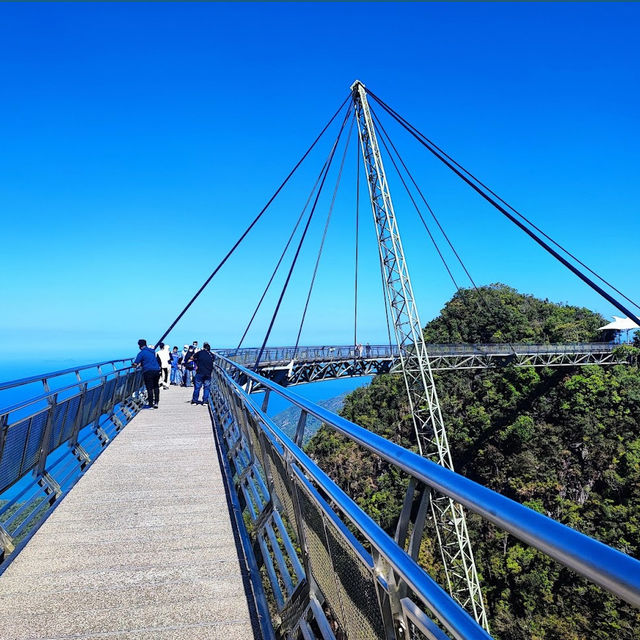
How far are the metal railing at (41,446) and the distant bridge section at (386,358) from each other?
66.5 ft

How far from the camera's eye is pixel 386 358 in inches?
1636

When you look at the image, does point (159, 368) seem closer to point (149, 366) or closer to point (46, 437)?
point (149, 366)

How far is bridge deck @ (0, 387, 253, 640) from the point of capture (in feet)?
8.61

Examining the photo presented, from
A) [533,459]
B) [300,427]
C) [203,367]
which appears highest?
[203,367]

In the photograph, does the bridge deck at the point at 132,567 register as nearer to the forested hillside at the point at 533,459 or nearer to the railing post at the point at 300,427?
the railing post at the point at 300,427

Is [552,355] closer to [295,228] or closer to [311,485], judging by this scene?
[295,228]

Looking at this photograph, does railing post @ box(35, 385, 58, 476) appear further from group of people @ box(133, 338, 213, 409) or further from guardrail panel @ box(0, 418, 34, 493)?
group of people @ box(133, 338, 213, 409)

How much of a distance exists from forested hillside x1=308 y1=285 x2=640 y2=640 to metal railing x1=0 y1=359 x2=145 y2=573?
24694 millimetres

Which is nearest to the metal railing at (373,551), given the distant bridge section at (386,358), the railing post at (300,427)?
the railing post at (300,427)

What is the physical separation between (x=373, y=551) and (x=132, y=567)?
2510 millimetres

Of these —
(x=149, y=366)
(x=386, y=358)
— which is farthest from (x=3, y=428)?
(x=386, y=358)

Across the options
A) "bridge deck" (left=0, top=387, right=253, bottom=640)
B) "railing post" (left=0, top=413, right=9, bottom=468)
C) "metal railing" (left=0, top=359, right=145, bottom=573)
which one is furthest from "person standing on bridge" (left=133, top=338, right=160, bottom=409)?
"railing post" (left=0, top=413, right=9, bottom=468)

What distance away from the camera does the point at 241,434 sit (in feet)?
16.6

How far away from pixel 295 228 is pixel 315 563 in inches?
747
